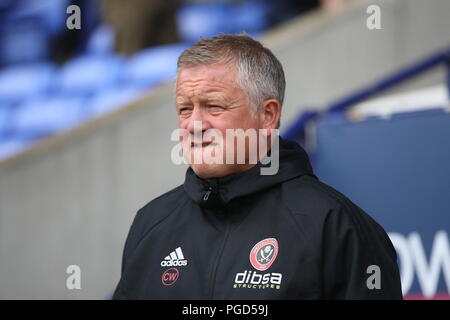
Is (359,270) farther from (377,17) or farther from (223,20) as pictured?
(223,20)

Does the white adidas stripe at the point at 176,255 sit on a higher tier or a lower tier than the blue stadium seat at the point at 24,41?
lower

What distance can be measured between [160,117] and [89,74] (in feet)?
7.71

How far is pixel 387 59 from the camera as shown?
6070 mm

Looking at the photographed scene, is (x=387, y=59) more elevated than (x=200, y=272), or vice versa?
(x=387, y=59)

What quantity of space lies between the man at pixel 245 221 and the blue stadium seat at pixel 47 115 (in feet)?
17.6

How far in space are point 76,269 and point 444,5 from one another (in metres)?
3.13

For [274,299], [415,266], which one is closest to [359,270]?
[274,299]

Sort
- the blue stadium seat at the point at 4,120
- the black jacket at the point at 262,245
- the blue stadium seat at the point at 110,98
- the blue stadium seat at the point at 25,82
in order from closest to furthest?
the black jacket at the point at 262,245, the blue stadium seat at the point at 110,98, the blue stadium seat at the point at 4,120, the blue stadium seat at the point at 25,82

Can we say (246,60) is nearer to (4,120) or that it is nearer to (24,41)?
(4,120)

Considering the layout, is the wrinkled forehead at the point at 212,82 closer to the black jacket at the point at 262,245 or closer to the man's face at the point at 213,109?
the man's face at the point at 213,109

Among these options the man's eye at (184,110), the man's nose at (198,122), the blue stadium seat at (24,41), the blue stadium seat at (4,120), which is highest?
the blue stadium seat at (24,41)

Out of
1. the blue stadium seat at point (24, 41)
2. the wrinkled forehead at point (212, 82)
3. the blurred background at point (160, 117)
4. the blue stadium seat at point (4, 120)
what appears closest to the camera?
the wrinkled forehead at point (212, 82)

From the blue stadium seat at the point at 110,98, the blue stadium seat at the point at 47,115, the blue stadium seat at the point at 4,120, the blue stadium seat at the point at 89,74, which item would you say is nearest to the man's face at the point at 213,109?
the blue stadium seat at the point at 110,98

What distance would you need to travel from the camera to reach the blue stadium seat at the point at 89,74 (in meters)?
7.69
